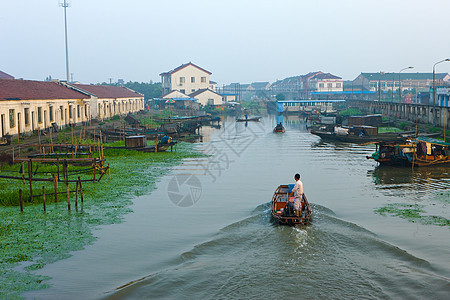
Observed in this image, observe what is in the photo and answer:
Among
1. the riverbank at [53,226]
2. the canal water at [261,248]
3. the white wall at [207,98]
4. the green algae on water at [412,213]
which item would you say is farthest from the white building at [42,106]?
the white wall at [207,98]

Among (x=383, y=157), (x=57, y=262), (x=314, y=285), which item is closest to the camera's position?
(x=314, y=285)

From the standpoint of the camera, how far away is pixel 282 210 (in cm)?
2002

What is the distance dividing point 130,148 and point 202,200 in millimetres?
17205

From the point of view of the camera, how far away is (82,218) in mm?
20203

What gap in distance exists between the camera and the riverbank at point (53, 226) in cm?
1417

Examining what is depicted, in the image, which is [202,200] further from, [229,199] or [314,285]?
[314,285]

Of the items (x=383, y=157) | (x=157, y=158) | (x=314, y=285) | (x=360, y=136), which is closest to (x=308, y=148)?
(x=360, y=136)

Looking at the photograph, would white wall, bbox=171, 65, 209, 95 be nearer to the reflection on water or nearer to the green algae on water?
the reflection on water

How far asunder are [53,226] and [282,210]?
32.2ft

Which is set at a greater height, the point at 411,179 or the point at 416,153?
the point at 416,153

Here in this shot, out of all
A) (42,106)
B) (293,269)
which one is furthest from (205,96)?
(293,269)

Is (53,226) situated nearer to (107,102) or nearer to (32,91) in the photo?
(32,91)

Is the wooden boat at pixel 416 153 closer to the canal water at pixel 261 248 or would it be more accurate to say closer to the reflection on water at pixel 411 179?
the reflection on water at pixel 411 179

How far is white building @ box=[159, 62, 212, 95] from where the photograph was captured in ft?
→ 397
